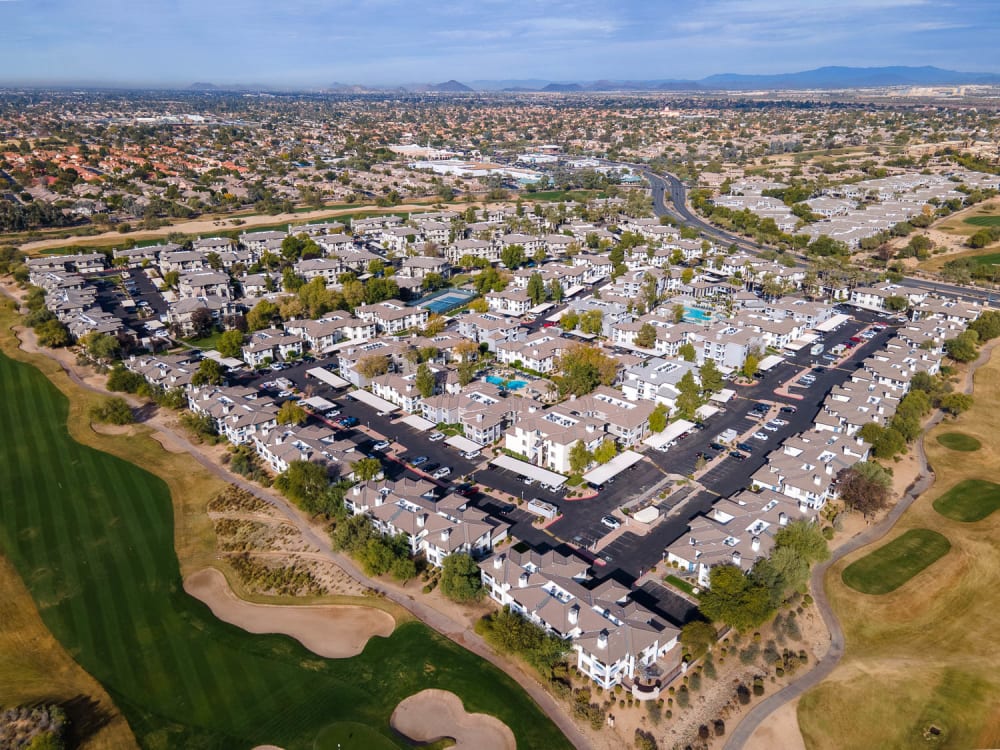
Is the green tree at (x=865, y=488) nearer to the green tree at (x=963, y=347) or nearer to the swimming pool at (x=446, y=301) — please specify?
the green tree at (x=963, y=347)

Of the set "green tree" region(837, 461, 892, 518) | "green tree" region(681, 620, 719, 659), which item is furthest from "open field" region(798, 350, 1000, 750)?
"green tree" region(681, 620, 719, 659)

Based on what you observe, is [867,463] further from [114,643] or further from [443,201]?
[443,201]

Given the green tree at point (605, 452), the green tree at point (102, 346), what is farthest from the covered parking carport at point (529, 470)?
the green tree at point (102, 346)

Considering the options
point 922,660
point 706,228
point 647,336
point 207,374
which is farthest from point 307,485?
point 706,228

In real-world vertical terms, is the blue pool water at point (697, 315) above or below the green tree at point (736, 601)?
above

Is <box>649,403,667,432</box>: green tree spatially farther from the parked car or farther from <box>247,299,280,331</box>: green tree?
<box>247,299,280,331</box>: green tree
